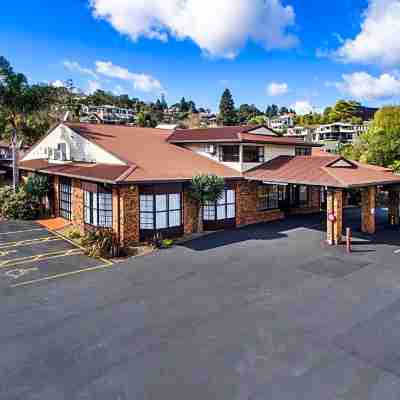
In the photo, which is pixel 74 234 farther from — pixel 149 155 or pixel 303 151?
pixel 303 151

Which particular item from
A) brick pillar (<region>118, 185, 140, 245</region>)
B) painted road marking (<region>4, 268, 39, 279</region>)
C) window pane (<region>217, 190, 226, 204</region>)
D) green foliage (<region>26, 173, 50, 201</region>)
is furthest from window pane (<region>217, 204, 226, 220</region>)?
green foliage (<region>26, 173, 50, 201</region>)

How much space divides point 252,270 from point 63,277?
22.1 ft

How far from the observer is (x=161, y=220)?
1684cm

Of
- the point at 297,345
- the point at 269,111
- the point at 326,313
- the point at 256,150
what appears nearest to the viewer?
the point at 297,345

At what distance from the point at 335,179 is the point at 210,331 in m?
10.7

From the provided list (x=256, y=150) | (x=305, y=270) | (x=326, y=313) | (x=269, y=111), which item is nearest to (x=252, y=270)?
(x=305, y=270)

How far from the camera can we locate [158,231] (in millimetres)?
16734

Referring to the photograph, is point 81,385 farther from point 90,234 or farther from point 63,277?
point 90,234

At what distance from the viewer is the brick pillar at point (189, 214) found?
698 inches

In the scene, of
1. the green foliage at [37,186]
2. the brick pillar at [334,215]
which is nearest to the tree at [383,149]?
the brick pillar at [334,215]

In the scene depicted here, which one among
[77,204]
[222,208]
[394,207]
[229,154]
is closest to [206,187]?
[222,208]

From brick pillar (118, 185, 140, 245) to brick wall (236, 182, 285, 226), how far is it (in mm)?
6391

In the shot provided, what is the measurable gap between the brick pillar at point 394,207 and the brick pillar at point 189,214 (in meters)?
11.4

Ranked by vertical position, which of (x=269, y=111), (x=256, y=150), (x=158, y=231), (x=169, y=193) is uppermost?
(x=269, y=111)
